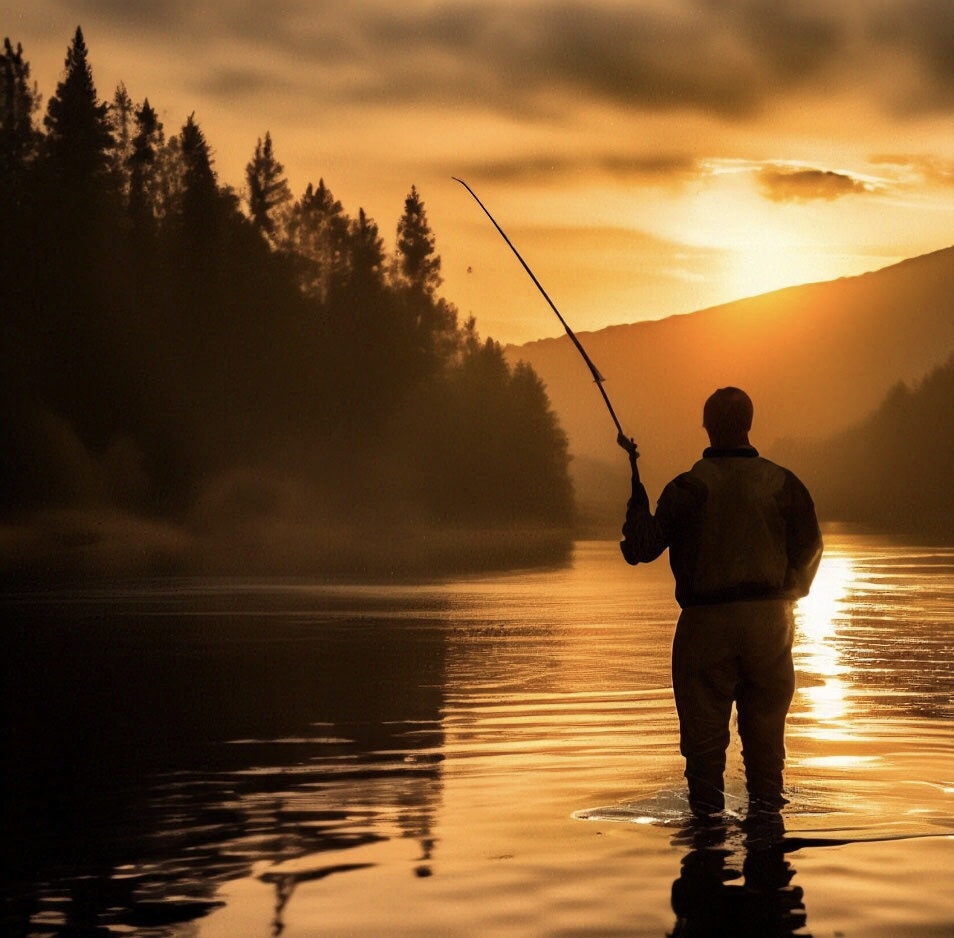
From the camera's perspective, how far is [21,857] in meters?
8.36

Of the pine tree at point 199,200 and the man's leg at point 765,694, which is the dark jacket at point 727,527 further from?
the pine tree at point 199,200

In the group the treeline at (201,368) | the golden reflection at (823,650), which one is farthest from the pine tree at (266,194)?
the golden reflection at (823,650)

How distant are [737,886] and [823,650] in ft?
48.2

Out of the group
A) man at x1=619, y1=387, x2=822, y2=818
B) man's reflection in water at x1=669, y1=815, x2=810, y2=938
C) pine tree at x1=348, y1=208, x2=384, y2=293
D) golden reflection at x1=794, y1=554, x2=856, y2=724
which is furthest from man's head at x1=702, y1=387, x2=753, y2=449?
pine tree at x1=348, y1=208, x2=384, y2=293

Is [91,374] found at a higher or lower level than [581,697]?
higher

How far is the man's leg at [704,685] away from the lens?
29.1 ft

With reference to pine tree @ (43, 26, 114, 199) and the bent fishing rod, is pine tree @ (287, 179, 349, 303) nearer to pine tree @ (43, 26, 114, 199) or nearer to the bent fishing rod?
pine tree @ (43, 26, 114, 199)

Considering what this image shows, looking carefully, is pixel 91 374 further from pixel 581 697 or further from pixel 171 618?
pixel 581 697

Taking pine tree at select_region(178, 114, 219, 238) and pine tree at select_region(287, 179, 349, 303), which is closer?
pine tree at select_region(178, 114, 219, 238)

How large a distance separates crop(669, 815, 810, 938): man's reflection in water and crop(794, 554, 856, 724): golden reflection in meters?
4.68

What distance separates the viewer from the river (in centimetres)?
718

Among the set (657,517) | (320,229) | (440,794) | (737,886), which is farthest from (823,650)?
(320,229)

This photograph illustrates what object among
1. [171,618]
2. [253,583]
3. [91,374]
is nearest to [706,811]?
[171,618]

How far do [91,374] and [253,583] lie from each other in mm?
44322
